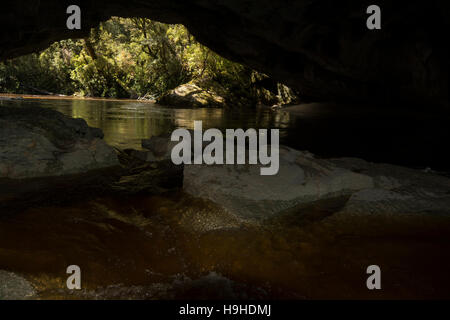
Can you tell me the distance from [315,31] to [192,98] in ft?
44.5

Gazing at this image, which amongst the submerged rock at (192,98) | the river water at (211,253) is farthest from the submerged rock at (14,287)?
A: the submerged rock at (192,98)

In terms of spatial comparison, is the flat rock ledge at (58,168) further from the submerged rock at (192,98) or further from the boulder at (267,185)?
the submerged rock at (192,98)

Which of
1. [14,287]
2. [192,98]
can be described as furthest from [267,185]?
[192,98]

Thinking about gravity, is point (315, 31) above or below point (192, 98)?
above

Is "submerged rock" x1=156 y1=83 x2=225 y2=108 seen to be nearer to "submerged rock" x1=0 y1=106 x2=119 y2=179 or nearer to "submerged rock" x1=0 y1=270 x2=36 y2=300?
"submerged rock" x1=0 y1=106 x2=119 y2=179

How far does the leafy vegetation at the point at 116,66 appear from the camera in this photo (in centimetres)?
2634

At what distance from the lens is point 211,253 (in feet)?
7.84

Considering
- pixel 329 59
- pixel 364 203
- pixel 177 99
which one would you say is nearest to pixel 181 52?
pixel 177 99

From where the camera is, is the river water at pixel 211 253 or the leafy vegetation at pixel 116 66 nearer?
the river water at pixel 211 253

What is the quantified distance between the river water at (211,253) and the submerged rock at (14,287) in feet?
0.17

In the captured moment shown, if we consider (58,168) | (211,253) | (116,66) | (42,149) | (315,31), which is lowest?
(211,253)

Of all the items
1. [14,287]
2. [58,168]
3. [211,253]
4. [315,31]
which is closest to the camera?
[14,287]

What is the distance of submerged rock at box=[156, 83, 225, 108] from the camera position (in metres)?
19.4

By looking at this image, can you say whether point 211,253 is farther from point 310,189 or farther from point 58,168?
point 58,168
